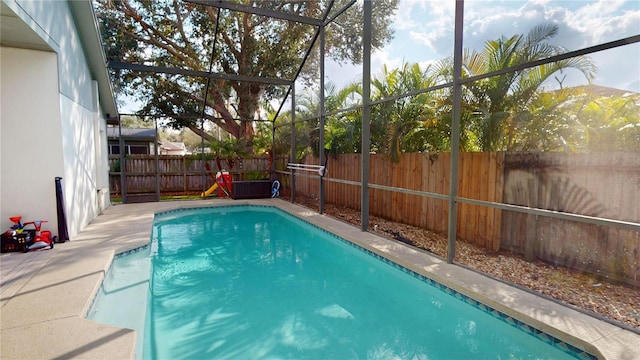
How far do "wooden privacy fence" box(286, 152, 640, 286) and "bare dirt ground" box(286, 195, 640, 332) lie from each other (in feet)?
0.41

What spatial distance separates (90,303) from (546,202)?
5142 mm

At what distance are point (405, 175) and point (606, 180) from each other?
329 centimetres

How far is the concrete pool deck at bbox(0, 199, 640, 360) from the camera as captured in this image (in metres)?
2.39

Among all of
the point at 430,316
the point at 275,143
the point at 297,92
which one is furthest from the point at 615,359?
the point at 275,143

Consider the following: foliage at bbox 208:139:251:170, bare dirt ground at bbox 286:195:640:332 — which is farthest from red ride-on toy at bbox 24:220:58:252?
foliage at bbox 208:139:251:170

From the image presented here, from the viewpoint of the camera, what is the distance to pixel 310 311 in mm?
3652

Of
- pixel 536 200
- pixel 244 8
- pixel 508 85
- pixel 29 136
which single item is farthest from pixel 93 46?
pixel 536 200

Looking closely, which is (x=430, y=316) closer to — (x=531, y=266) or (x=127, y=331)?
(x=531, y=266)

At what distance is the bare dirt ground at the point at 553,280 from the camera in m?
3.09

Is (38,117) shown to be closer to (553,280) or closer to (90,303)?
(90,303)

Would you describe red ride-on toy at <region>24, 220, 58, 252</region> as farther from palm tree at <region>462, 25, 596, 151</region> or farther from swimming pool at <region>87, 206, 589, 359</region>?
palm tree at <region>462, 25, 596, 151</region>

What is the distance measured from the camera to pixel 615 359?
232cm

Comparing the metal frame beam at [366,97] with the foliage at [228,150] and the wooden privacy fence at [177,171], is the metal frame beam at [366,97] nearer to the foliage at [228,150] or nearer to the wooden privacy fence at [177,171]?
the wooden privacy fence at [177,171]

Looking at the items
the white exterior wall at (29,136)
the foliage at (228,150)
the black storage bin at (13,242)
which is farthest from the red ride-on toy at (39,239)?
the foliage at (228,150)
